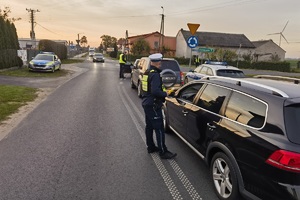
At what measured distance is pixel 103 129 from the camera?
6.55 meters

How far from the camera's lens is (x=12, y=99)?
10039 mm

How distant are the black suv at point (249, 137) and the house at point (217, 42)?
6034 cm

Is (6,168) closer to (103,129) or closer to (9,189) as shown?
(9,189)

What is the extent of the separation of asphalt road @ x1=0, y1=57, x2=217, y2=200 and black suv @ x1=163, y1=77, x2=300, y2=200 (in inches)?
20.6

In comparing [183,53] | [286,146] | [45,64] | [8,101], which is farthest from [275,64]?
[286,146]

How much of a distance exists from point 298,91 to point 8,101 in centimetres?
934

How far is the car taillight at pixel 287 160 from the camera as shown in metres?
2.60

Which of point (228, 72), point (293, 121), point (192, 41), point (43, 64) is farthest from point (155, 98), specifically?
point (43, 64)

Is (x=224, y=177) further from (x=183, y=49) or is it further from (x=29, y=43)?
(x=29, y=43)

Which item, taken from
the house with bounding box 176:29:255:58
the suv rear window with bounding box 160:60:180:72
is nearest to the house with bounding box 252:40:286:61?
the house with bounding box 176:29:255:58

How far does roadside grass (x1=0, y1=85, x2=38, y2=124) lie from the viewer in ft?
26.5

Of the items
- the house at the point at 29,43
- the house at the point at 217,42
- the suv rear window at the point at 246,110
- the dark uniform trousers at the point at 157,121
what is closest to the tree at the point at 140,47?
the house at the point at 217,42

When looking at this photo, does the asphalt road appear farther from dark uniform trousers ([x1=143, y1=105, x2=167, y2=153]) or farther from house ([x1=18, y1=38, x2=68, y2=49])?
house ([x1=18, y1=38, x2=68, y2=49])

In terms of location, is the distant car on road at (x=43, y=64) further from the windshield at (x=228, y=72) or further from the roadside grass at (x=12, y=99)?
the windshield at (x=228, y=72)
